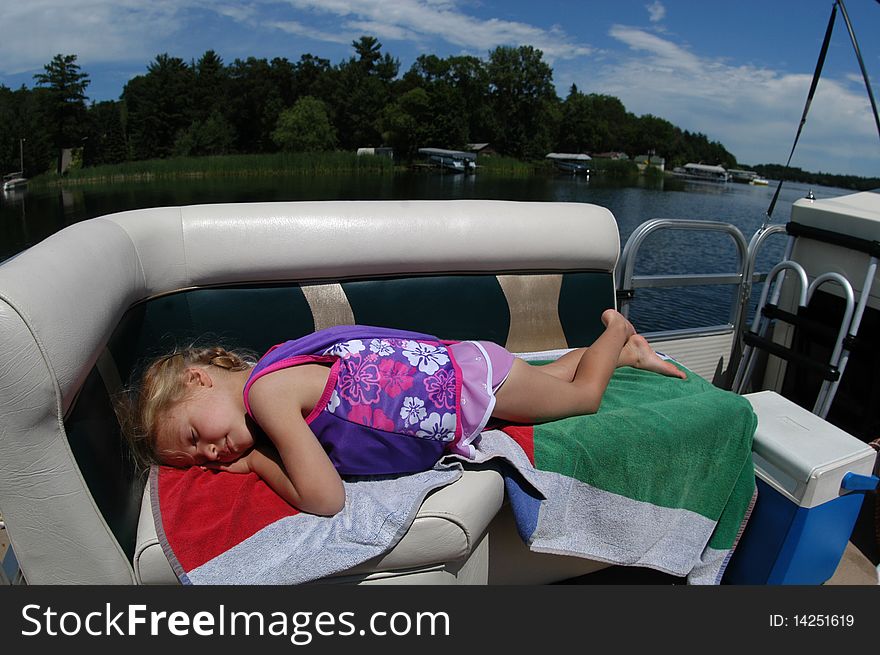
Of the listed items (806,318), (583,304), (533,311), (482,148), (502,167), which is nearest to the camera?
(533,311)

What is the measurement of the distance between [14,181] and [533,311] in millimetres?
27259

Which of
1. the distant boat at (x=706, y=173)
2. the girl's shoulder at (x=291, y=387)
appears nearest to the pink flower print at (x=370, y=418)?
the girl's shoulder at (x=291, y=387)

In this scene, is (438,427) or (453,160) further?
(453,160)

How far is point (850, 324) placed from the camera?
8.27 ft

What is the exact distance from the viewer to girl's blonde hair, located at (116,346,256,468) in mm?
1559

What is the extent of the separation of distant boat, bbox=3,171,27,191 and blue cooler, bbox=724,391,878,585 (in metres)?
27.2

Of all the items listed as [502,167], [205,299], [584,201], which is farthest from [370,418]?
[502,167]

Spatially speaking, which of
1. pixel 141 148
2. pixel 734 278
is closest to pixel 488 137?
pixel 141 148

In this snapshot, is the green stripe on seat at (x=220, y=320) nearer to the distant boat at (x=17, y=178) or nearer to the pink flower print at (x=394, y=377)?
the pink flower print at (x=394, y=377)

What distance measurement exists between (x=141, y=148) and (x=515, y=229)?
4581 centimetres

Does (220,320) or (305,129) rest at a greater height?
(305,129)

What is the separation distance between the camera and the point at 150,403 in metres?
1.57

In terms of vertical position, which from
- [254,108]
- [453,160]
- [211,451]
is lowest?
[211,451]

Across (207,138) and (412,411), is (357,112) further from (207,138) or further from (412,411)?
(412,411)
